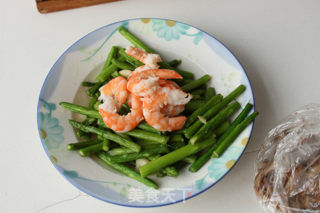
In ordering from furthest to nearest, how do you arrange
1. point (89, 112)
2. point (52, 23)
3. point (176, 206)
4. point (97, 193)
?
point (52, 23), point (89, 112), point (176, 206), point (97, 193)

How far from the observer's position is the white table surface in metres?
1.78

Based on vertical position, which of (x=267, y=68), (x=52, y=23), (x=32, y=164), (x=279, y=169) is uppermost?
(x=52, y=23)

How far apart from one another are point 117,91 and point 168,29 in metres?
0.59

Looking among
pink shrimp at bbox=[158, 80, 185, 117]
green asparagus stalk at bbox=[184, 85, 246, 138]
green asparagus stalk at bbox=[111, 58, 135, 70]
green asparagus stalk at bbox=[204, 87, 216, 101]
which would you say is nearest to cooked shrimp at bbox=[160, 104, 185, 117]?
pink shrimp at bbox=[158, 80, 185, 117]

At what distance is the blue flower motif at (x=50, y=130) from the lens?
1.78m

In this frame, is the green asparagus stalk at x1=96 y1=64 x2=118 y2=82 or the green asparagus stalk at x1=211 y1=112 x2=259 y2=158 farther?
the green asparagus stalk at x1=96 y1=64 x2=118 y2=82

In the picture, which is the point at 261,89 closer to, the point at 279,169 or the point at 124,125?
the point at 279,169

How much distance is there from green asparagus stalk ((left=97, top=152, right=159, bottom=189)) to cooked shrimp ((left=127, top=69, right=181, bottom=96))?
1.24ft

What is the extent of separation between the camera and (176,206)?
5.61 feet

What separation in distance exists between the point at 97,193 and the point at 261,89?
115cm

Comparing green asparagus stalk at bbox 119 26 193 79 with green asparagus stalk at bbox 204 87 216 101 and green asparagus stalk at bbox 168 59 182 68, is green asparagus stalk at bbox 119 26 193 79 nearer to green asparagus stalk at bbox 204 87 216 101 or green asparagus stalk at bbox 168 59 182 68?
green asparagus stalk at bbox 168 59 182 68

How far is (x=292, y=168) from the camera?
4.64 ft

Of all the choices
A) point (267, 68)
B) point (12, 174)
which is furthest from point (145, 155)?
point (267, 68)

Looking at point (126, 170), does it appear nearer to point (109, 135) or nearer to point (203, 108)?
point (109, 135)
